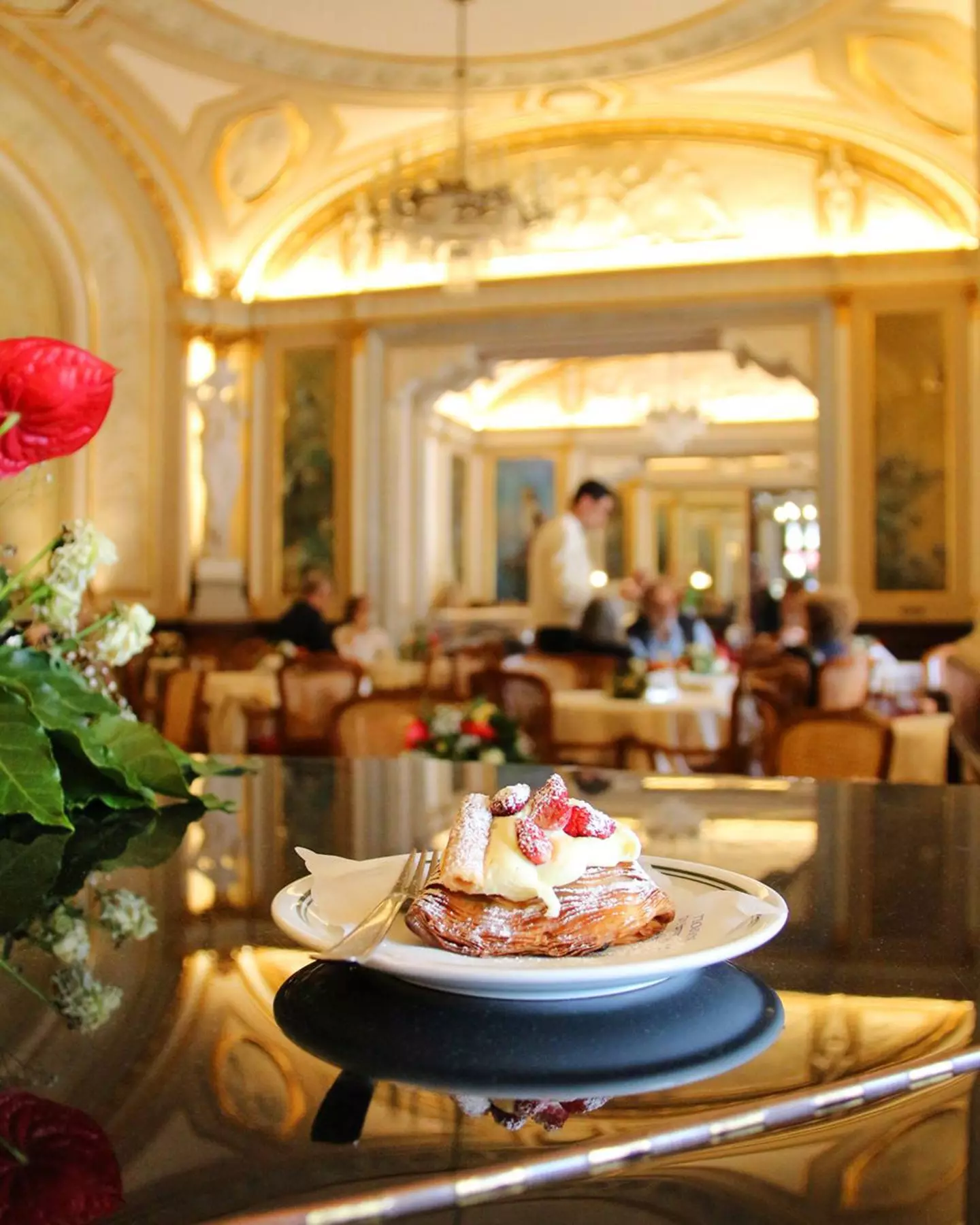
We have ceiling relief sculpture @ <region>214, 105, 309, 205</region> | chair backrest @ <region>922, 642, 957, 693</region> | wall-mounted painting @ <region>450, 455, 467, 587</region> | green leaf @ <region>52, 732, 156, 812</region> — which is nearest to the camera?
green leaf @ <region>52, 732, 156, 812</region>

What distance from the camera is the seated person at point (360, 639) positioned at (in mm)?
8562

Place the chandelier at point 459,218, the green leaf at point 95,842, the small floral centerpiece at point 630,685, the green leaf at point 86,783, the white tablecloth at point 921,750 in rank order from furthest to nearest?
the chandelier at point 459,218, the small floral centerpiece at point 630,685, the white tablecloth at point 921,750, the green leaf at point 86,783, the green leaf at point 95,842

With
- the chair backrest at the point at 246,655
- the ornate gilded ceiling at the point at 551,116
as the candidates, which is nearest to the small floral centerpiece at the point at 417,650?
the chair backrest at the point at 246,655

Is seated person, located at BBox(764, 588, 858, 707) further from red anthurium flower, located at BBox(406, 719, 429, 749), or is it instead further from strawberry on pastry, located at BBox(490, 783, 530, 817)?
strawberry on pastry, located at BBox(490, 783, 530, 817)

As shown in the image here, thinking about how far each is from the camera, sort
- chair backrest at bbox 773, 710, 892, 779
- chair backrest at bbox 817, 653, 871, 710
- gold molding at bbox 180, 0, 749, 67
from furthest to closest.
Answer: gold molding at bbox 180, 0, 749, 67 < chair backrest at bbox 817, 653, 871, 710 < chair backrest at bbox 773, 710, 892, 779

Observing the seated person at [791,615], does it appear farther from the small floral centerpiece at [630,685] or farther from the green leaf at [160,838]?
the green leaf at [160,838]

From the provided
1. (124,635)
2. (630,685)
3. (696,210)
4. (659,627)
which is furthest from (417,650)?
(124,635)

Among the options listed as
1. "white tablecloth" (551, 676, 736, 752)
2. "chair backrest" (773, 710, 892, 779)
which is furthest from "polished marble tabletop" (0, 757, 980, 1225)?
"white tablecloth" (551, 676, 736, 752)

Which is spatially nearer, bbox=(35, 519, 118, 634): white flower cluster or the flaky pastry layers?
the flaky pastry layers

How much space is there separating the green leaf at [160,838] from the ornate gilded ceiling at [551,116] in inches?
281

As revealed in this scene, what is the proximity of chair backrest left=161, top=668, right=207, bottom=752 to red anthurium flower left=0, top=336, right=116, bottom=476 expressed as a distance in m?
2.34

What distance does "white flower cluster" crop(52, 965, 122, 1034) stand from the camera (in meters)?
0.70

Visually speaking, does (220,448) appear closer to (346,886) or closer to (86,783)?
(86,783)

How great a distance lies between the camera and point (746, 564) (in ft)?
64.4
